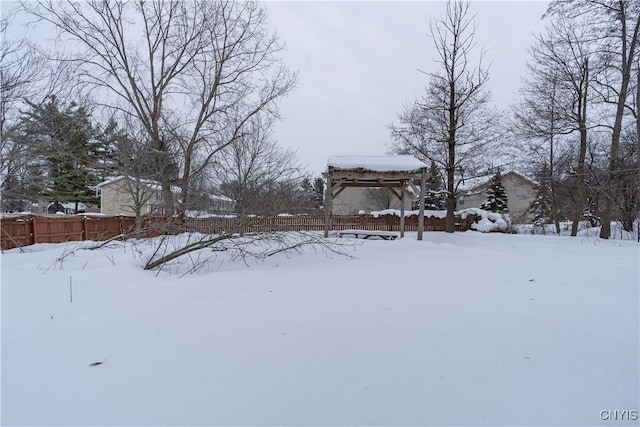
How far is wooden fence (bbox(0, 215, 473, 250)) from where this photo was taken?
6230 mm

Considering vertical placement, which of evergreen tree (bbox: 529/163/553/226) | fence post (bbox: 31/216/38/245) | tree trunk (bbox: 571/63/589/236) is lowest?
fence post (bbox: 31/216/38/245)

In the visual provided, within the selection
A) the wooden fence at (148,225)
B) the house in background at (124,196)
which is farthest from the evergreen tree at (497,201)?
the house in background at (124,196)

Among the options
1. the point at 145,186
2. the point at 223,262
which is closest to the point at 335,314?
the point at 223,262

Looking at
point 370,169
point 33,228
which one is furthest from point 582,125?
point 33,228

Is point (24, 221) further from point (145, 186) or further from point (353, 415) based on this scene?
point (353, 415)

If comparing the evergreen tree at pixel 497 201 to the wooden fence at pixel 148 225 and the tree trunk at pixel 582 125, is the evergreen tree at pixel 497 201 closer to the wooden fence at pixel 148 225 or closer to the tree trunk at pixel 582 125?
the wooden fence at pixel 148 225

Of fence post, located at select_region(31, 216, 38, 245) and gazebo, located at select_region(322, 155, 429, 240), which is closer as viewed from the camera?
gazebo, located at select_region(322, 155, 429, 240)

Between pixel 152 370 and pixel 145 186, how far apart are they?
1250 centimetres

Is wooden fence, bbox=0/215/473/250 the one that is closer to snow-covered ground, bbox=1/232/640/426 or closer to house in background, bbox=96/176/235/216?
house in background, bbox=96/176/235/216

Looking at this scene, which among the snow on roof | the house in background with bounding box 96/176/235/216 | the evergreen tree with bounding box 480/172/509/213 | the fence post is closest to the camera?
the snow on roof

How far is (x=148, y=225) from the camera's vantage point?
21.6ft

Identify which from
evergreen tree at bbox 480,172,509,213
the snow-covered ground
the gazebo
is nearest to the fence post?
the snow-covered ground

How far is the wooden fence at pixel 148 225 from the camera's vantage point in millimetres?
6230

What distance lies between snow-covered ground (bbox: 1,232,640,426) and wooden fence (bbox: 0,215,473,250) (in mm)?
2095
